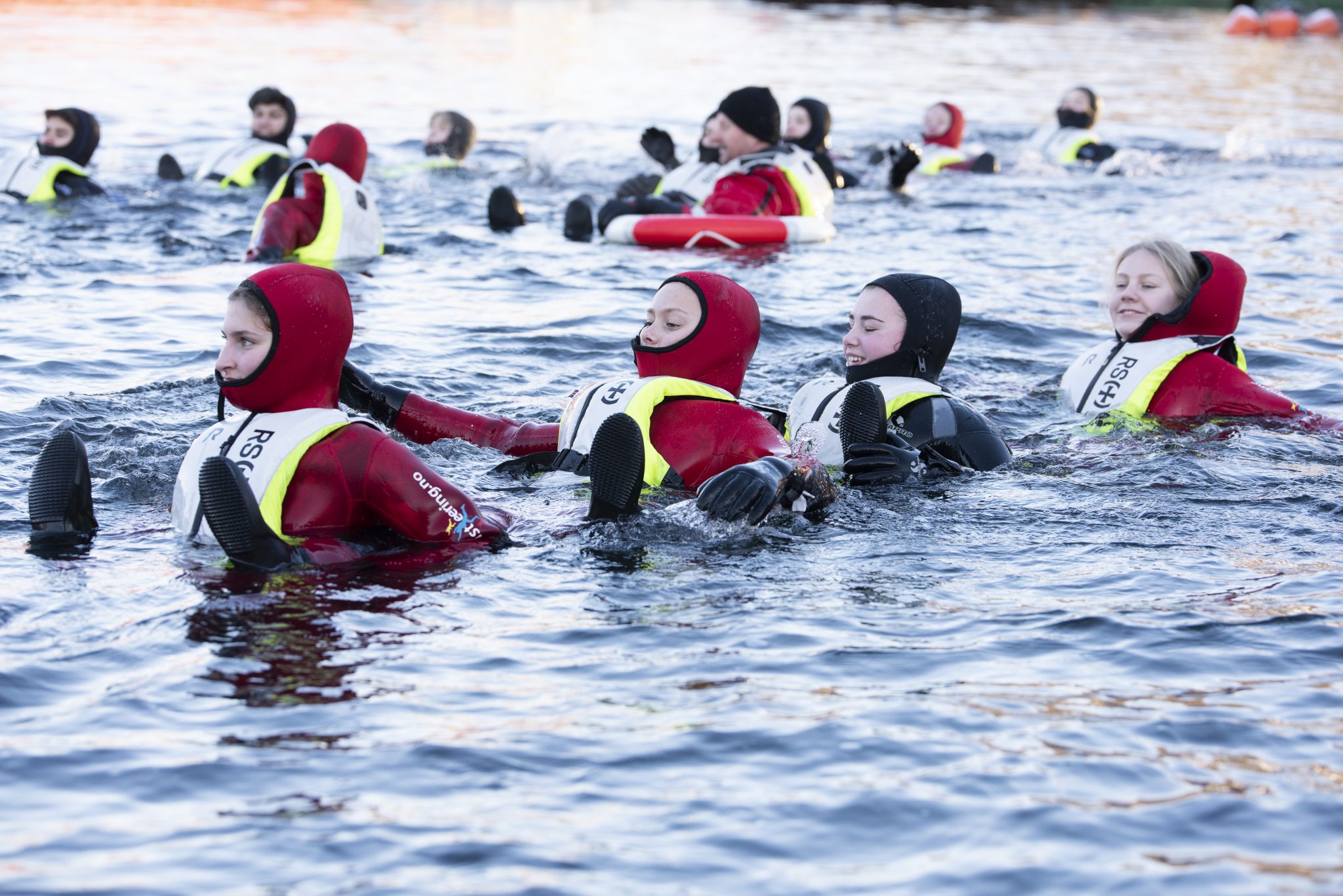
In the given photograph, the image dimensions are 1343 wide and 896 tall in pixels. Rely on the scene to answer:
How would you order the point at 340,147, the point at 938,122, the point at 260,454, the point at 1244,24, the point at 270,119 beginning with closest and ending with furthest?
1. the point at 260,454
2. the point at 340,147
3. the point at 270,119
4. the point at 938,122
5. the point at 1244,24

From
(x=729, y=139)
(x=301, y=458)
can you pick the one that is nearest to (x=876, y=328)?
(x=301, y=458)

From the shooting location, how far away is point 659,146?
1530 centimetres

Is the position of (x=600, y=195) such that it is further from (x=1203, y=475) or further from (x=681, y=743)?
(x=681, y=743)

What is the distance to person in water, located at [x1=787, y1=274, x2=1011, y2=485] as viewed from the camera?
6.60 metres

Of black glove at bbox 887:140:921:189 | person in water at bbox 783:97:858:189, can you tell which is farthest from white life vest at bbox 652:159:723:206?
black glove at bbox 887:140:921:189

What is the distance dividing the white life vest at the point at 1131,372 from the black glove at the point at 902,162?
7.39 meters

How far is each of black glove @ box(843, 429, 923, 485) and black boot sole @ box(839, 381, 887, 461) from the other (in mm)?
32

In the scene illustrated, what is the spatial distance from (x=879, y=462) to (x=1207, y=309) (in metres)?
2.53

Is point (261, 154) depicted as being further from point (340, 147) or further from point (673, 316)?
point (673, 316)

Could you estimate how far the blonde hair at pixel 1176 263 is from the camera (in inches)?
298

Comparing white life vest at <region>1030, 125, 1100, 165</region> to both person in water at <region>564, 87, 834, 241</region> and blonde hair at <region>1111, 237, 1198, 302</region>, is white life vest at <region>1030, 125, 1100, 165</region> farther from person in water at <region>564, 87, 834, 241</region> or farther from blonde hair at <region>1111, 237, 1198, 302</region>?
blonde hair at <region>1111, 237, 1198, 302</region>

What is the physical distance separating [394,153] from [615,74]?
39.8 feet

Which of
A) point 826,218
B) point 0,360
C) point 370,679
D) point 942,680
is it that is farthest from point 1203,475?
point 826,218

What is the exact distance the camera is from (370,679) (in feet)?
14.4
